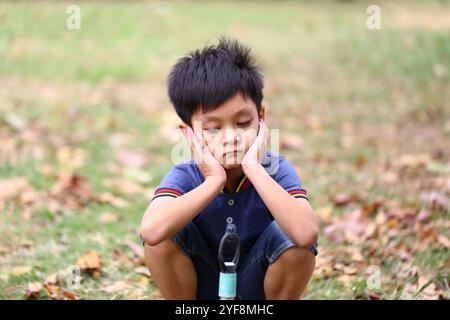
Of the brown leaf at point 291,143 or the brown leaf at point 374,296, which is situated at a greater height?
the brown leaf at point 291,143

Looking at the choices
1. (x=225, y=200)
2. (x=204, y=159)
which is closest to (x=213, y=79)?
(x=204, y=159)

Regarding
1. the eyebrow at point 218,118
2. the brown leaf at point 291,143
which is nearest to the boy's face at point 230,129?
the eyebrow at point 218,118

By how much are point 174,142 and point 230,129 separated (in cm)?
288

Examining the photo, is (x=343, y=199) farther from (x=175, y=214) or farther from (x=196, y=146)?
(x=175, y=214)

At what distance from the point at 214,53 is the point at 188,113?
234 mm

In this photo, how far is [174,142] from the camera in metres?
5.10

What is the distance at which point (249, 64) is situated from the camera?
2404 mm

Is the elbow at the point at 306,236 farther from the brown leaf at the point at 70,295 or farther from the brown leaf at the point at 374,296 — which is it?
the brown leaf at the point at 70,295

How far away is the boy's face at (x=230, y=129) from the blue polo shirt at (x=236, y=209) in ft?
0.39

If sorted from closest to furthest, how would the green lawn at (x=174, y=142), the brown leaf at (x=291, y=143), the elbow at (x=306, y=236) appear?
the elbow at (x=306, y=236)
the green lawn at (x=174, y=142)
the brown leaf at (x=291, y=143)

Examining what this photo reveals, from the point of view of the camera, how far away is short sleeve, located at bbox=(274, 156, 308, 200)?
2244 millimetres

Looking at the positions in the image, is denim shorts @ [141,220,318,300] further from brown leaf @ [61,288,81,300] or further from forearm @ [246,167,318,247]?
brown leaf @ [61,288,81,300]

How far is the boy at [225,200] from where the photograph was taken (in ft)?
7.00

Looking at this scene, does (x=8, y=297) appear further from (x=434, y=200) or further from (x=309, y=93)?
(x=309, y=93)
